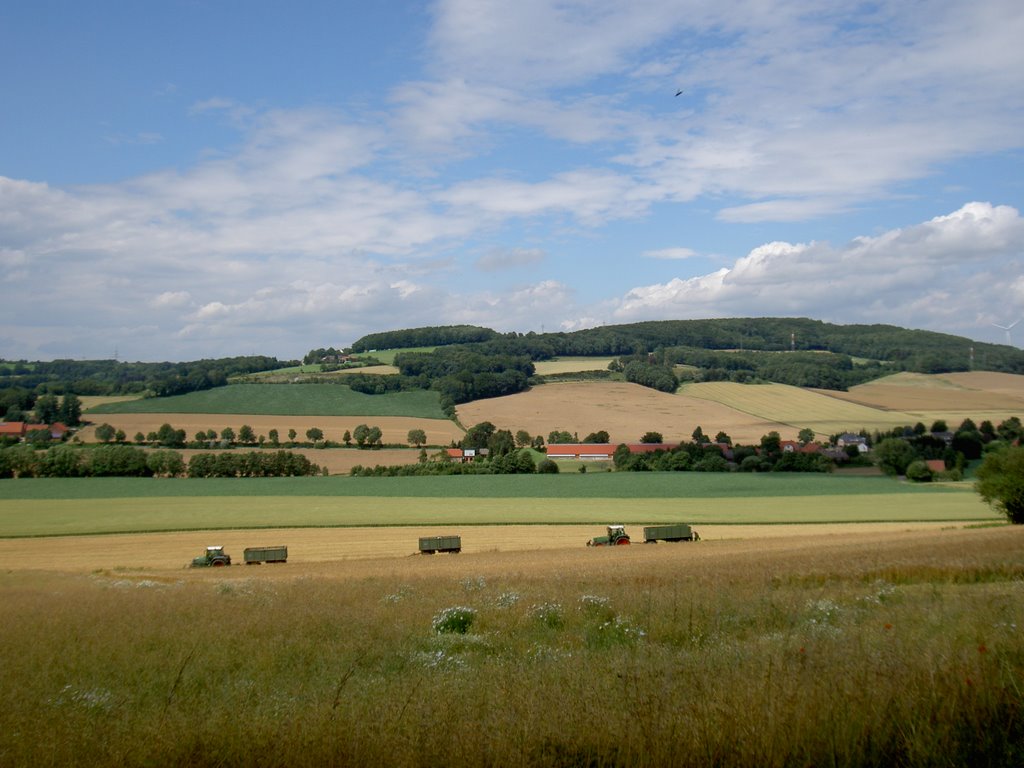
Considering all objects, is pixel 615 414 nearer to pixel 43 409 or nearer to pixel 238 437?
pixel 238 437

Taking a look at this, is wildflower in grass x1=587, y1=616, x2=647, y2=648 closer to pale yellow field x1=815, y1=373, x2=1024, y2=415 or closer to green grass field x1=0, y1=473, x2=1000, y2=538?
green grass field x1=0, y1=473, x2=1000, y2=538

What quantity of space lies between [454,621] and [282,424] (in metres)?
84.8

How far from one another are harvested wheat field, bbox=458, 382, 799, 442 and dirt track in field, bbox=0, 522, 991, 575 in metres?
42.2

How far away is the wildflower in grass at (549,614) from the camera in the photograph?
9.20m

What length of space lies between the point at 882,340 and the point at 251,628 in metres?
138

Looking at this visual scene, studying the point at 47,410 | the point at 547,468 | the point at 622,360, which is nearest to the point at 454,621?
the point at 547,468

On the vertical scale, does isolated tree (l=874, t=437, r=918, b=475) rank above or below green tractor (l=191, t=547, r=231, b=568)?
above

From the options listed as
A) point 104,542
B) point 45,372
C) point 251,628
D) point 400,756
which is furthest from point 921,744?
point 45,372

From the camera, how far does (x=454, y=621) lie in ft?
31.3

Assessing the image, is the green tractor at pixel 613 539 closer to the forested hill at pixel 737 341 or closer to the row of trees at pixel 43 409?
the row of trees at pixel 43 409

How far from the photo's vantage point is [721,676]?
17.3 feet

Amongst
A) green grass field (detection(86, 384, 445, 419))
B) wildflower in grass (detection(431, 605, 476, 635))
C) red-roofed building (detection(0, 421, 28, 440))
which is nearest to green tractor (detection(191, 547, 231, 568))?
wildflower in grass (detection(431, 605, 476, 635))

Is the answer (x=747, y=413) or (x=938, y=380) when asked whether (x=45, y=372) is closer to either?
(x=747, y=413)

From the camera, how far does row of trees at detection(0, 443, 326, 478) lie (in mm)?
68375
